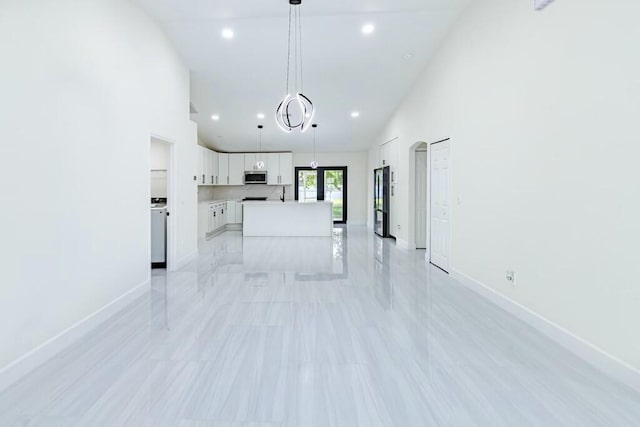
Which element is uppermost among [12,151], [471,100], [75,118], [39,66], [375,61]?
[375,61]

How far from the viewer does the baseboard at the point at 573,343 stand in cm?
243

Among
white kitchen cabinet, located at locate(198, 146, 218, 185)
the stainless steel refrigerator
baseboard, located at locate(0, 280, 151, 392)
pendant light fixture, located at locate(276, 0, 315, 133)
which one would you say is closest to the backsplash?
white kitchen cabinet, located at locate(198, 146, 218, 185)

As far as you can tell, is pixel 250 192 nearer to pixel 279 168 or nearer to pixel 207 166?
pixel 279 168

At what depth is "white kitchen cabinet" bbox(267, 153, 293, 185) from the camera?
1199 centimetres

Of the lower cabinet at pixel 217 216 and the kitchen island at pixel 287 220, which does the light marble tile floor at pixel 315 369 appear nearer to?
the lower cabinet at pixel 217 216

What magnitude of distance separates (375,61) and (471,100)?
2.33 metres

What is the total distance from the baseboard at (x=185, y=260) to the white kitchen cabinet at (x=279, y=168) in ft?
18.4

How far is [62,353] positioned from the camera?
287 cm

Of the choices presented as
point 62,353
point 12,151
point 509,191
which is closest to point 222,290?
point 62,353

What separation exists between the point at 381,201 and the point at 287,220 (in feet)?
8.30

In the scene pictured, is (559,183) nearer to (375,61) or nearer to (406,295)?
(406,295)

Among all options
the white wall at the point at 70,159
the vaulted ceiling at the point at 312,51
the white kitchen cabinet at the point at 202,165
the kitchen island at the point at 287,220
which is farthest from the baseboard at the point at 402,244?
the white kitchen cabinet at the point at 202,165

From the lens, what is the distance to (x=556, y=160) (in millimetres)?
3145

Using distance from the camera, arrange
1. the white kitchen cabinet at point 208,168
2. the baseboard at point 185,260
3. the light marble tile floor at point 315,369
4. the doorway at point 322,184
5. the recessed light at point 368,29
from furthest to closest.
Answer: the doorway at point 322,184 < the white kitchen cabinet at point 208,168 < the baseboard at point 185,260 < the recessed light at point 368,29 < the light marble tile floor at point 315,369
